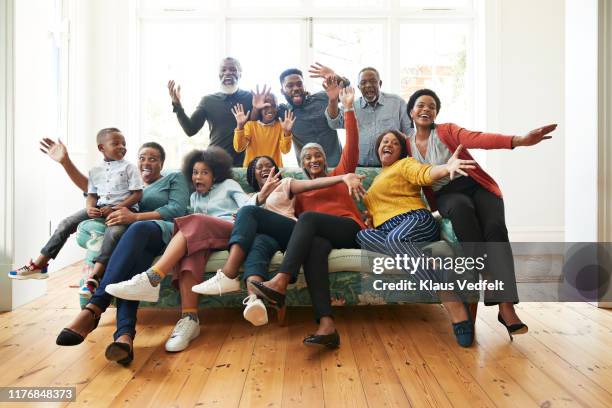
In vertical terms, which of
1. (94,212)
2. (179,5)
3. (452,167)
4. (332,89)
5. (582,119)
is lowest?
(94,212)

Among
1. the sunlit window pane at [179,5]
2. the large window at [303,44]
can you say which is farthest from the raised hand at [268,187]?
the sunlit window pane at [179,5]

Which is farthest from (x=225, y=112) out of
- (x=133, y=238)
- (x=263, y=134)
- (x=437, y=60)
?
(x=437, y=60)

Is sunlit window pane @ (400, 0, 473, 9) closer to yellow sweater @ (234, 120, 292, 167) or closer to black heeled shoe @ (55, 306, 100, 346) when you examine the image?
yellow sweater @ (234, 120, 292, 167)

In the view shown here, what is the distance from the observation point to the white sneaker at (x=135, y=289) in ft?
7.04

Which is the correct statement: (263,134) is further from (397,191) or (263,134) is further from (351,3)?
(351,3)

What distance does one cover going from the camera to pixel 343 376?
1.93 meters

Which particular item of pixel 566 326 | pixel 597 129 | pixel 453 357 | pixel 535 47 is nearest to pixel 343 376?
pixel 453 357

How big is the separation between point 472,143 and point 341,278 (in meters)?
0.97

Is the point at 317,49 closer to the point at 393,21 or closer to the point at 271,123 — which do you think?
the point at 393,21

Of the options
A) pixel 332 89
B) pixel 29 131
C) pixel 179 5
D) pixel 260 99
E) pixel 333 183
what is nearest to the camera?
pixel 333 183

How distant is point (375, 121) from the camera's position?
3492mm

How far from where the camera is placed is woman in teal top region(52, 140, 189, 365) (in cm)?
210

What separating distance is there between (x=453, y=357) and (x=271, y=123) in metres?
1.99

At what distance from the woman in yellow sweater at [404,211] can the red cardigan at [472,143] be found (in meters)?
0.07
